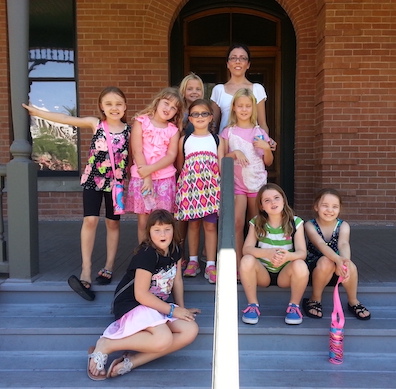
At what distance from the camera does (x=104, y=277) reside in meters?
3.47

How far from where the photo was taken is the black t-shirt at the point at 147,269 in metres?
2.77

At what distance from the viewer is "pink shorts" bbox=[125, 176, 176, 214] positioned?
3.37 meters

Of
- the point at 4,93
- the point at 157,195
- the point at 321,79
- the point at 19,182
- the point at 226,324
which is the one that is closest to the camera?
the point at 226,324

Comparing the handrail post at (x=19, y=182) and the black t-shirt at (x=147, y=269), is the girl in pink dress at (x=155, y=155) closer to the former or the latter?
the black t-shirt at (x=147, y=269)

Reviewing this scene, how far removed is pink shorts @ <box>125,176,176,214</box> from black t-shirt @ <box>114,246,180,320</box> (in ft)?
1.86

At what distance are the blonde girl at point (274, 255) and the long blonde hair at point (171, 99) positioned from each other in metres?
0.89

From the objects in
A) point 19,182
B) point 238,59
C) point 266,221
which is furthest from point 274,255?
point 19,182

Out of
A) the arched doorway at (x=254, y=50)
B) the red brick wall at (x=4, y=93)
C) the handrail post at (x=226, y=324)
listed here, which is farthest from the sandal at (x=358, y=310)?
the red brick wall at (x=4, y=93)

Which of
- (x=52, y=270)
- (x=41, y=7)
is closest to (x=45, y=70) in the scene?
(x=41, y=7)

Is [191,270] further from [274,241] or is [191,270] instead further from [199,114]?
[199,114]

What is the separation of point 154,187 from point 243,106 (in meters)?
0.93

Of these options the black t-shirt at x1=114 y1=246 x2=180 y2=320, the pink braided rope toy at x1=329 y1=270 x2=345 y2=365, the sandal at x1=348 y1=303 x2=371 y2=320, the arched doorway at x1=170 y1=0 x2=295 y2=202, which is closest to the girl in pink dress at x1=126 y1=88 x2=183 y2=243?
the black t-shirt at x1=114 y1=246 x2=180 y2=320

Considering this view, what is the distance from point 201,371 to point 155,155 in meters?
1.57

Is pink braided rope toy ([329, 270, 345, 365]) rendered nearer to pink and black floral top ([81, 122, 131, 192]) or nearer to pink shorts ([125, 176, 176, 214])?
pink shorts ([125, 176, 176, 214])
